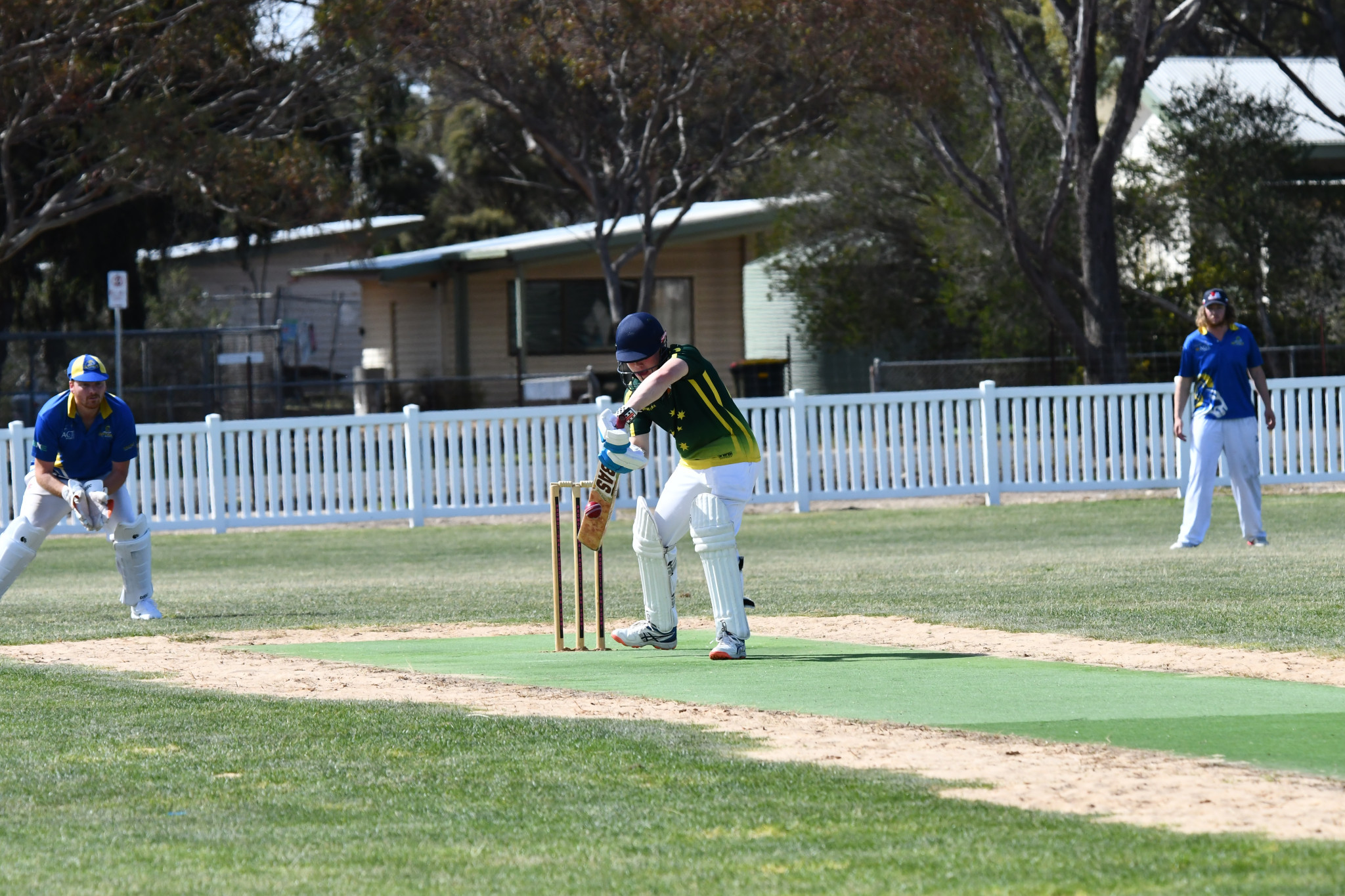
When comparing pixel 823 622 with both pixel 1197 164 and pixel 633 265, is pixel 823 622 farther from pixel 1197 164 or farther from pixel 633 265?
pixel 633 265

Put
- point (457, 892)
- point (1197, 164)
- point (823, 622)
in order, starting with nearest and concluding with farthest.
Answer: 1. point (457, 892)
2. point (823, 622)
3. point (1197, 164)

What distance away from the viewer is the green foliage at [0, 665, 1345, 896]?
172 inches

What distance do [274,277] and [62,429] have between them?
37079mm

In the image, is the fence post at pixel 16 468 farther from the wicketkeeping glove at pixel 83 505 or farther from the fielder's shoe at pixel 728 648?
the fielder's shoe at pixel 728 648

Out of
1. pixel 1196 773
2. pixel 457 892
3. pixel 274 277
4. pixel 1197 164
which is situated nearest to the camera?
pixel 457 892

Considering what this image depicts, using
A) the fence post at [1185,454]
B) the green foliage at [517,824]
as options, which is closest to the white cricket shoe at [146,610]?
the green foliage at [517,824]

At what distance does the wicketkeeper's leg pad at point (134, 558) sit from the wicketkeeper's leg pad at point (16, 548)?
48cm

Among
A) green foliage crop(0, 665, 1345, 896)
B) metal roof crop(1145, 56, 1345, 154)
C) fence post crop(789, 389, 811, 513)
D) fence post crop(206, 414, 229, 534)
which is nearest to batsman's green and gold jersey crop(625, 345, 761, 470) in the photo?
green foliage crop(0, 665, 1345, 896)

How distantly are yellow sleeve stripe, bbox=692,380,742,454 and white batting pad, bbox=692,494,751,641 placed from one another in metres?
0.27

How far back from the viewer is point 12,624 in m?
11.2

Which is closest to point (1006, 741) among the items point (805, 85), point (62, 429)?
point (62, 429)

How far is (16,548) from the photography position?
11055mm

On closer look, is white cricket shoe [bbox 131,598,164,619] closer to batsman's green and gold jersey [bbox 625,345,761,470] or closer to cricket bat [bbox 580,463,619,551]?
cricket bat [bbox 580,463,619,551]

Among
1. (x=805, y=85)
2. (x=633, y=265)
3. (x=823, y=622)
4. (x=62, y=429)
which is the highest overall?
(x=805, y=85)
